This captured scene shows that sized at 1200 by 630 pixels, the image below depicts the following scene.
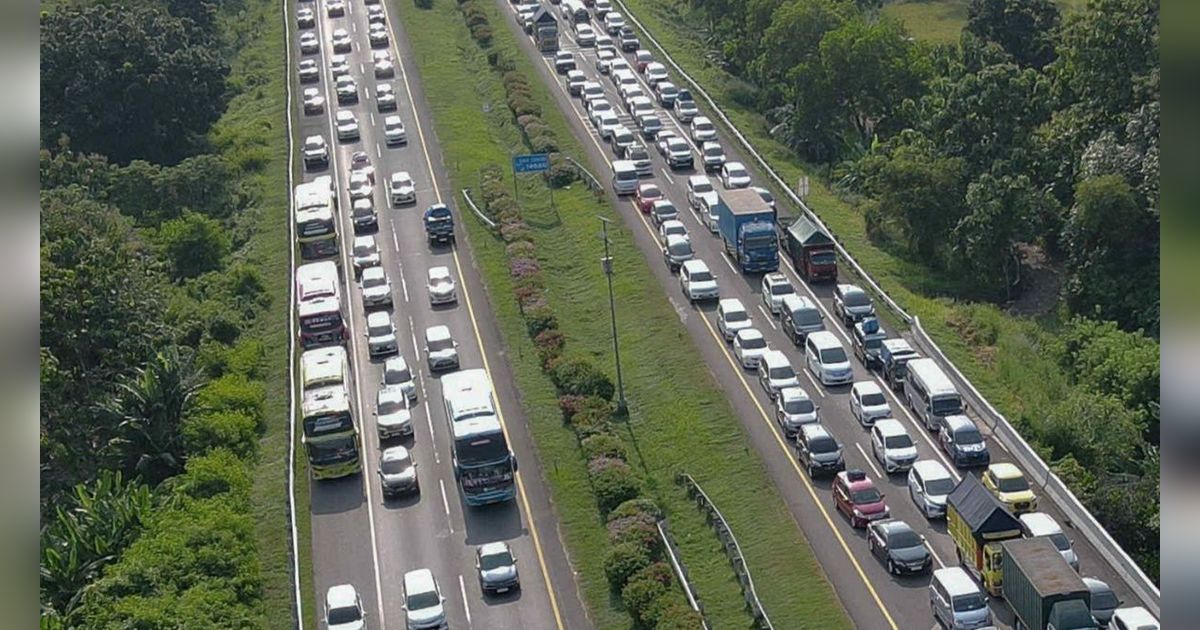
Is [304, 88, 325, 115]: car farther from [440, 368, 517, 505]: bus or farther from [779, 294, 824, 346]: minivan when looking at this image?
[440, 368, 517, 505]: bus

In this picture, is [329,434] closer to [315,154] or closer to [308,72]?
[315,154]

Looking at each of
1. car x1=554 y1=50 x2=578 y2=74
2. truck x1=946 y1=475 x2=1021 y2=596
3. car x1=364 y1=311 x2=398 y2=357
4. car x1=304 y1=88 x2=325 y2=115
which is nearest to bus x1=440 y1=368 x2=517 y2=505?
car x1=364 y1=311 x2=398 y2=357

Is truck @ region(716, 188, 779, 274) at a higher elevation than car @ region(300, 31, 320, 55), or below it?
higher

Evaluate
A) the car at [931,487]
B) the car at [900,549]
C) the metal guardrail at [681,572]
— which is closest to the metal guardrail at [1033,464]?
the car at [931,487]
